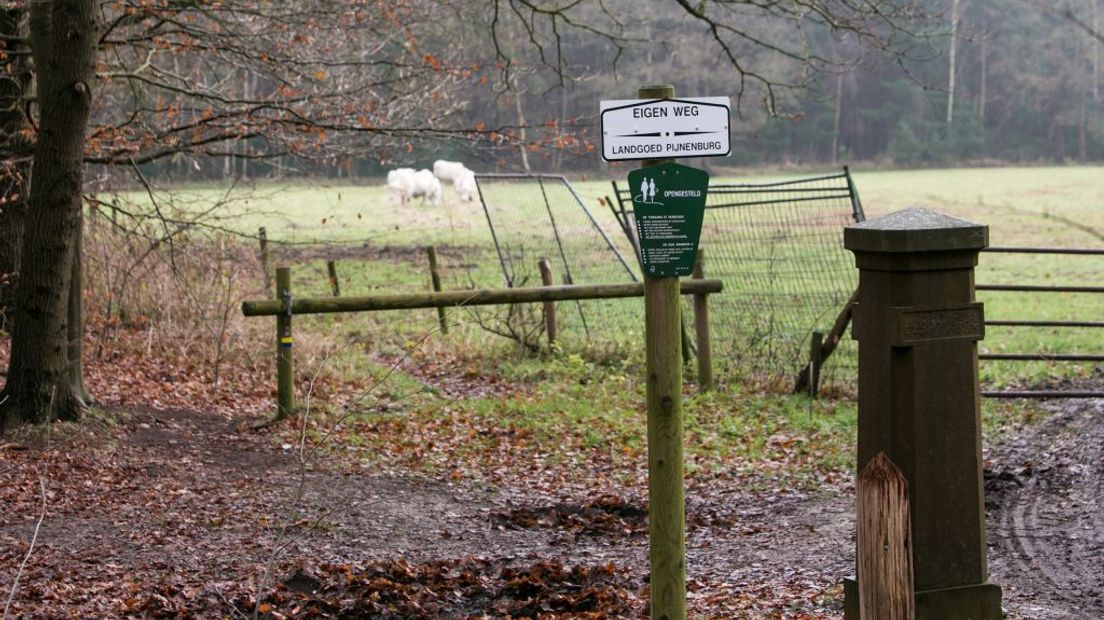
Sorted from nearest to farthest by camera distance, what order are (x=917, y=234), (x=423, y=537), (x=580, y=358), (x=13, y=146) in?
(x=917, y=234), (x=423, y=537), (x=13, y=146), (x=580, y=358)

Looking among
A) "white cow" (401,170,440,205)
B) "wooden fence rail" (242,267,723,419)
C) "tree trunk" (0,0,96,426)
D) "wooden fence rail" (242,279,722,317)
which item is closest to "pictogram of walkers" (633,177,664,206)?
"wooden fence rail" (242,267,723,419)

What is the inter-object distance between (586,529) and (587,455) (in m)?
2.09

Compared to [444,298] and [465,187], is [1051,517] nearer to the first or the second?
[444,298]

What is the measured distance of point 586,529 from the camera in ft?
24.1

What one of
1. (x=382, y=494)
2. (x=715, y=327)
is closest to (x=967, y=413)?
(x=382, y=494)

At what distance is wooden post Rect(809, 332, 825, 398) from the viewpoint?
10.9 metres

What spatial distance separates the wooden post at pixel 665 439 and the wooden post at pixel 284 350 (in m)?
6.33

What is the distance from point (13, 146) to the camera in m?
12.1

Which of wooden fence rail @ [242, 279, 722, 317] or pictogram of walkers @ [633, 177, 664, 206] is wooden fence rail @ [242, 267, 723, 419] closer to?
wooden fence rail @ [242, 279, 722, 317]

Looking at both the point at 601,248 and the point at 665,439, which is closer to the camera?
the point at 665,439

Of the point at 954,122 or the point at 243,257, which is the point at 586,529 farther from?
the point at 954,122

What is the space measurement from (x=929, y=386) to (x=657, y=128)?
54.0 inches

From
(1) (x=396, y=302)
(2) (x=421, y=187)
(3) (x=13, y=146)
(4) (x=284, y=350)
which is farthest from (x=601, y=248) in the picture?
(2) (x=421, y=187)

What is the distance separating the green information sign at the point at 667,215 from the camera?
4.43 metres
